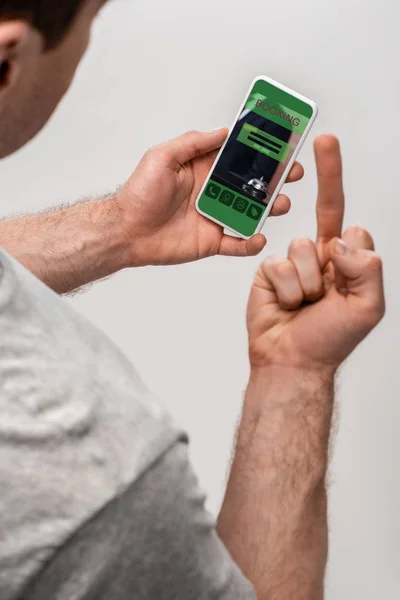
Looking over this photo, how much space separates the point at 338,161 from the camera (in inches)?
27.5

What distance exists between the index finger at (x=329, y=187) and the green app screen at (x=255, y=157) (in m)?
0.15

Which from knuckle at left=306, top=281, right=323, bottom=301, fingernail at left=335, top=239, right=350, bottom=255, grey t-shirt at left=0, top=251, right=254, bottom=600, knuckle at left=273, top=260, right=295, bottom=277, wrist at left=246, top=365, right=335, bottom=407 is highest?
fingernail at left=335, top=239, right=350, bottom=255

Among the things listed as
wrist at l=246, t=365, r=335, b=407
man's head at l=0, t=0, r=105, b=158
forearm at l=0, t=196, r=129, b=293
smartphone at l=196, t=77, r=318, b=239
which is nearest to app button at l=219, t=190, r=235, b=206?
smartphone at l=196, t=77, r=318, b=239

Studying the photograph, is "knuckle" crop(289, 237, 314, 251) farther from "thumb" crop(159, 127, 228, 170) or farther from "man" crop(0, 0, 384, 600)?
"thumb" crop(159, 127, 228, 170)

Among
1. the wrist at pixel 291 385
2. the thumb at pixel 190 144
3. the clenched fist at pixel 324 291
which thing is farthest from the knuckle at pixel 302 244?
the thumb at pixel 190 144

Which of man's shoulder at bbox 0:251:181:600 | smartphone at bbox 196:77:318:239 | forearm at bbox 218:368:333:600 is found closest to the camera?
man's shoulder at bbox 0:251:181:600

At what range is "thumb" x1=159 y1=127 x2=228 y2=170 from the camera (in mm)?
857

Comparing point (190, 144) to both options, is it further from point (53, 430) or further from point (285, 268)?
point (53, 430)

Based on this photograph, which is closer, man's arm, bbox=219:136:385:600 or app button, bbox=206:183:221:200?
man's arm, bbox=219:136:385:600

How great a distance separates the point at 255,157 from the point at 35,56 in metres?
0.42

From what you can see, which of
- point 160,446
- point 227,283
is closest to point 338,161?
point 160,446

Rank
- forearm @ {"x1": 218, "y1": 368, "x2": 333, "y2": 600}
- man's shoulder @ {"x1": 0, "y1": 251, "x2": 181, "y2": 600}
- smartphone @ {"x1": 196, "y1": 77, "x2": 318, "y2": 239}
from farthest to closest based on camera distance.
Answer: smartphone @ {"x1": 196, "y1": 77, "x2": 318, "y2": 239}
forearm @ {"x1": 218, "y1": 368, "x2": 333, "y2": 600}
man's shoulder @ {"x1": 0, "y1": 251, "x2": 181, "y2": 600}

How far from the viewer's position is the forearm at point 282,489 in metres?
0.64

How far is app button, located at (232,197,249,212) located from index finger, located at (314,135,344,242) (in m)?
0.17
